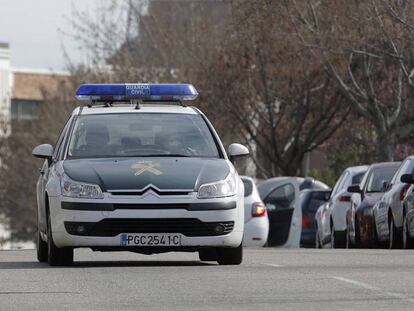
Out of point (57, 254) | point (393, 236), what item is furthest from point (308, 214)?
point (57, 254)

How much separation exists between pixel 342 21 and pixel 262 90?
36.7 feet

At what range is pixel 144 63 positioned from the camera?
186 feet

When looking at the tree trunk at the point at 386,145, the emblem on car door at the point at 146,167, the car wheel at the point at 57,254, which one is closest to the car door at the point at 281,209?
the tree trunk at the point at 386,145

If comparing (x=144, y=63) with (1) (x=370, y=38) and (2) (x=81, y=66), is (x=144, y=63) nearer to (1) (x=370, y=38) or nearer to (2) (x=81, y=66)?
(2) (x=81, y=66)

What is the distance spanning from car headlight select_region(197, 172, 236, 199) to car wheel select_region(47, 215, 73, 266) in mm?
1573

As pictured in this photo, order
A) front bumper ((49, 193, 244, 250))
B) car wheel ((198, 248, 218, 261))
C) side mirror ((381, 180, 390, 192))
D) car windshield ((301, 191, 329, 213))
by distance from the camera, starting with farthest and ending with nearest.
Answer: car windshield ((301, 191, 329, 213)), side mirror ((381, 180, 390, 192)), car wheel ((198, 248, 218, 261)), front bumper ((49, 193, 244, 250))

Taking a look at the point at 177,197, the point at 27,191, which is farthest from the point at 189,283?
the point at 27,191

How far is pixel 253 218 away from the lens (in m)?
31.6

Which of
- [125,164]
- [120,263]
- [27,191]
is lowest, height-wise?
[27,191]

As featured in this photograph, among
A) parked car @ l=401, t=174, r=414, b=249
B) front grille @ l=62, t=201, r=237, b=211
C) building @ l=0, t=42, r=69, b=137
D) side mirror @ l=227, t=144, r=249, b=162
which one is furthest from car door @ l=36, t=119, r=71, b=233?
building @ l=0, t=42, r=69, b=137

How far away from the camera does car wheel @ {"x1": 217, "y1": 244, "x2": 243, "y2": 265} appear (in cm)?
1798

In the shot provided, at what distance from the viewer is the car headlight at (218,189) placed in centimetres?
1730

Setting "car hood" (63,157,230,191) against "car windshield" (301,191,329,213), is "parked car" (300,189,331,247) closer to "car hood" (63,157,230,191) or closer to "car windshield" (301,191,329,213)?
"car windshield" (301,191,329,213)

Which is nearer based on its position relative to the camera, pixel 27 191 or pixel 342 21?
pixel 342 21
